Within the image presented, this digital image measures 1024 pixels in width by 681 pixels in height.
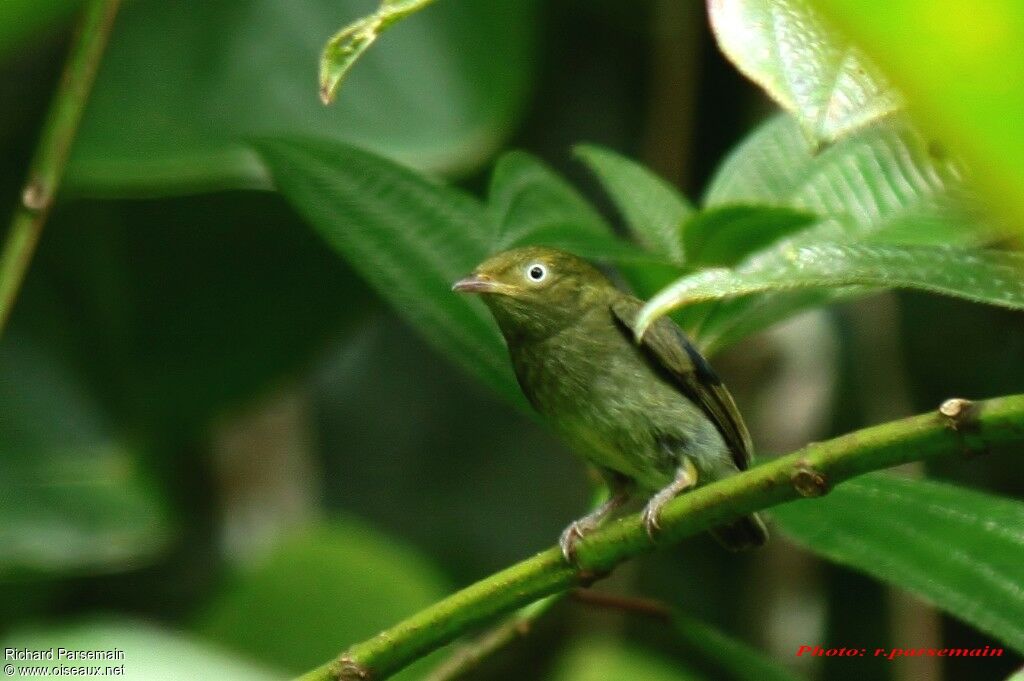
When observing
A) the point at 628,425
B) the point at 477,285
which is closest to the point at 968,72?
the point at 477,285

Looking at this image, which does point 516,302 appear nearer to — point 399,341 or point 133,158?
point 133,158

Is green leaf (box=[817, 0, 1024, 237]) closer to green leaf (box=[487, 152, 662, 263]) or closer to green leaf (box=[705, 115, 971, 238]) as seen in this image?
green leaf (box=[487, 152, 662, 263])

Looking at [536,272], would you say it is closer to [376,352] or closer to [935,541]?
[935,541]

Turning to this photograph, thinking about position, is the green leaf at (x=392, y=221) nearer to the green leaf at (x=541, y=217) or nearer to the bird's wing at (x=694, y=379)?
the green leaf at (x=541, y=217)

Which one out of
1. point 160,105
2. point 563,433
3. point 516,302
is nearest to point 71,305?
point 160,105

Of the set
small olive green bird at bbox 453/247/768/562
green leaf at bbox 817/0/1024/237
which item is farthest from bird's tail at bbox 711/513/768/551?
green leaf at bbox 817/0/1024/237

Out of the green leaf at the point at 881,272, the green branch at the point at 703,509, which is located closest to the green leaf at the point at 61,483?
the green branch at the point at 703,509
